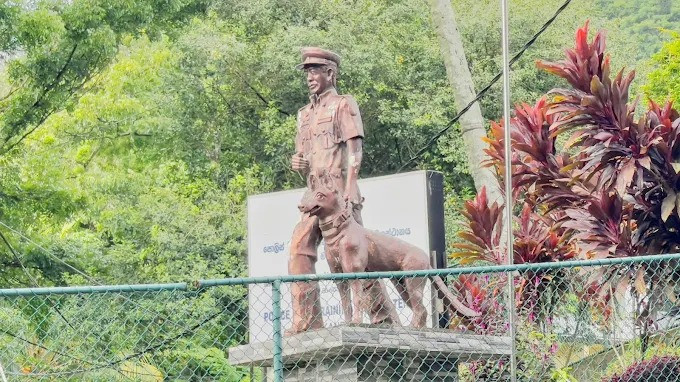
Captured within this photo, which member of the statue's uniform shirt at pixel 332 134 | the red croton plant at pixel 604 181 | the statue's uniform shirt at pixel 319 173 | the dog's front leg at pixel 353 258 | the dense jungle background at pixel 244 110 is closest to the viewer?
the statue's uniform shirt at pixel 319 173

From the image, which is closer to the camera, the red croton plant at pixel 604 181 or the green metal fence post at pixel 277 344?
the green metal fence post at pixel 277 344

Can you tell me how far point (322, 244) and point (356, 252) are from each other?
Answer: 127 inches

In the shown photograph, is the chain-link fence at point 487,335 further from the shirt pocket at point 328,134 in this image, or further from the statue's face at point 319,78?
the statue's face at point 319,78

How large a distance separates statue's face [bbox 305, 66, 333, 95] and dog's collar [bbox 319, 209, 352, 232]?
1.02 m

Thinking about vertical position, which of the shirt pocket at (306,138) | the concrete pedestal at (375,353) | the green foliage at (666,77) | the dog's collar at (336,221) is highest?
the green foliage at (666,77)

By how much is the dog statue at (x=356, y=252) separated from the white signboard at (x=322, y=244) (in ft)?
4.58

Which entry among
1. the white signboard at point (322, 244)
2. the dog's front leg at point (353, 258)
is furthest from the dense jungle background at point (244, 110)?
the dog's front leg at point (353, 258)

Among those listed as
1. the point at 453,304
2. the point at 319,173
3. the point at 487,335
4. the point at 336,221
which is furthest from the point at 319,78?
the point at 487,335

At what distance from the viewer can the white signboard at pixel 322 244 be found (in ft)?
38.7

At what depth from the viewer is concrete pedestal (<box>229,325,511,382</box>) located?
775cm

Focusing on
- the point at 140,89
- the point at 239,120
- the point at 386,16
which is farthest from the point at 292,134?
the point at 140,89

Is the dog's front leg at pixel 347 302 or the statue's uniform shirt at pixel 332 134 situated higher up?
the statue's uniform shirt at pixel 332 134

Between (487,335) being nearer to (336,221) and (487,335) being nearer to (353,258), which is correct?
(353,258)

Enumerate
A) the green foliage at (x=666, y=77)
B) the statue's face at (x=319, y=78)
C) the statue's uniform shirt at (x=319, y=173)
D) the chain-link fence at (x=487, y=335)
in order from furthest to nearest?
the green foliage at (x=666, y=77)
the statue's face at (x=319, y=78)
the statue's uniform shirt at (x=319, y=173)
the chain-link fence at (x=487, y=335)
